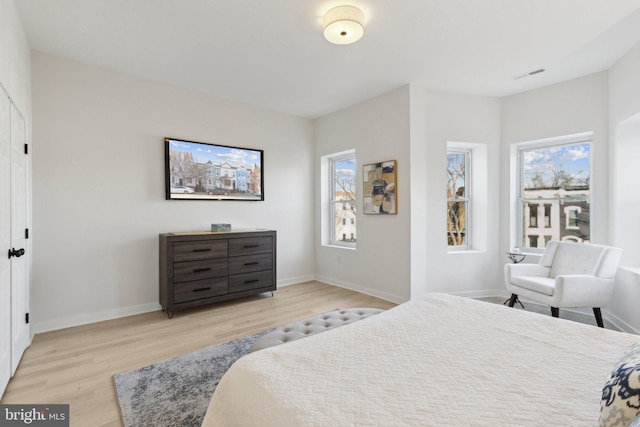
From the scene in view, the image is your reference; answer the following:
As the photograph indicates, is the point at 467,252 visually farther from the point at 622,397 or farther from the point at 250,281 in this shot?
the point at 622,397

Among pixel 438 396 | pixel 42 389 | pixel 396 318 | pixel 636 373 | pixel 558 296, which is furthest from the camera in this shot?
pixel 558 296

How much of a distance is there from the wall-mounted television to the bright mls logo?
2.27 metres

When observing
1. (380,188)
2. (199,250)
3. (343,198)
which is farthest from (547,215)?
(199,250)

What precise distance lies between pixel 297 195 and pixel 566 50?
362 centimetres

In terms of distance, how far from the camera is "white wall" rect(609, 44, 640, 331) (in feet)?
9.63

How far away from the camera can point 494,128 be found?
4.09 meters

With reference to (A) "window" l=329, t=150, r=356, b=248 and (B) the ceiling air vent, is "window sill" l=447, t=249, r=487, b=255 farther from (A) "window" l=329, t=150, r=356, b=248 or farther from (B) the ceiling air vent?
(B) the ceiling air vent

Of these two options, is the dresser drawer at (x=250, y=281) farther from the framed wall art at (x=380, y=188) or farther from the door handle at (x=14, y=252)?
the door handle at (x=14, y=252)

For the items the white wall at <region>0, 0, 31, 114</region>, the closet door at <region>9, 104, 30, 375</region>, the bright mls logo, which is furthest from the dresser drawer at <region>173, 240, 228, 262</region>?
the white wall at <region>0, 0, 31, 114</region>

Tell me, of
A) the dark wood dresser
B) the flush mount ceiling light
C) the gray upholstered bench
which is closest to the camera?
the gray upholstered bench

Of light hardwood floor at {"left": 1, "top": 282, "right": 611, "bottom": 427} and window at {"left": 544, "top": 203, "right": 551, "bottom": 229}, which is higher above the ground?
window at {"left": 544, "top": 203, "right": 551, "bottom": 229}

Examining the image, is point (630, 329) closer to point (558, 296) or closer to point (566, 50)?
point (558, 296)

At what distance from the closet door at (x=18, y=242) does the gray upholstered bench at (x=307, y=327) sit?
6.06 ft

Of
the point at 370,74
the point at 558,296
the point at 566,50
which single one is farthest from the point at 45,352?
the point at 566,50
